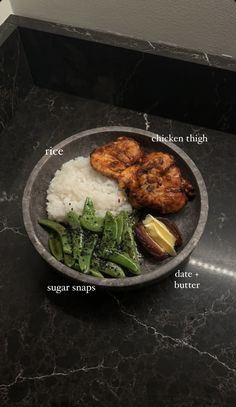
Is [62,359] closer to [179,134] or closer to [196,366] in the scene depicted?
[196,366]

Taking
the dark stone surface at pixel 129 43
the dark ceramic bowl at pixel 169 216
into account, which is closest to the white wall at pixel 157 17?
the dark stone surface at pixel 129 43

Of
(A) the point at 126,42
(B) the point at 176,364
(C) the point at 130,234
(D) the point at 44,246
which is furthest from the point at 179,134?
(B) the point at 176,364

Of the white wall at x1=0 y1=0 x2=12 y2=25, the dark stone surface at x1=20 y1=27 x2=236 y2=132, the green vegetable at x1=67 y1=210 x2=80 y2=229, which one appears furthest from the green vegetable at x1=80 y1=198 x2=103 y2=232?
the white wall at x1=0 y1=0 x2=12 y2=25

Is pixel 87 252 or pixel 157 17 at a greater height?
pixel 157 17

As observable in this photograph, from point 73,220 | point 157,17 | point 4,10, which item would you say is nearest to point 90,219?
point 73,220

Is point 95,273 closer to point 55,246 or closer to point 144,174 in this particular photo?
point 55,246

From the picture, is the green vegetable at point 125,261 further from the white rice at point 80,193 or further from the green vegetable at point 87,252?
the white rice at point 80,193

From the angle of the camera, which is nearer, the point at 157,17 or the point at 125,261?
the point at 125,261
